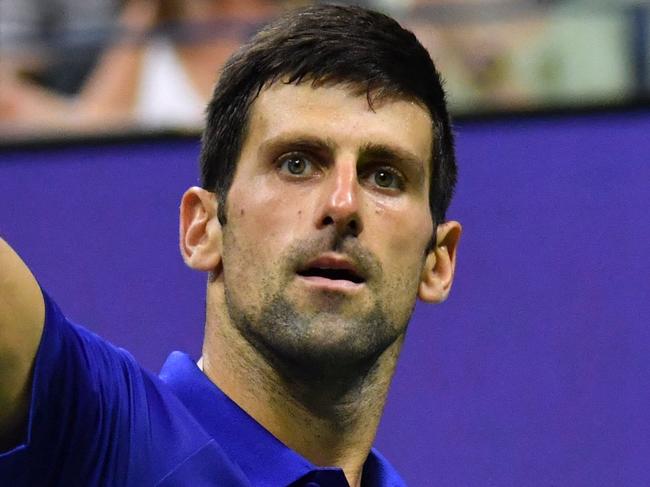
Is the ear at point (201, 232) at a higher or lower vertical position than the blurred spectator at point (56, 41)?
higher

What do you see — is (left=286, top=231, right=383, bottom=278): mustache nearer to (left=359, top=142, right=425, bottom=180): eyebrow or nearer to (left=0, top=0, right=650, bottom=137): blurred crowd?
(left=359, top=142, right=425, bottom=180): eyebrow

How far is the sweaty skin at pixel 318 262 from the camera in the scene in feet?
5.37

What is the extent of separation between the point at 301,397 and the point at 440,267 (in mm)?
329

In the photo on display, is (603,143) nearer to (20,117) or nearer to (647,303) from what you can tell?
(647,303)

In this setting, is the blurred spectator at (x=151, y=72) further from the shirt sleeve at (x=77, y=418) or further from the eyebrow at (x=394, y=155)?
the shirt sleeve at (x=77, y=418)

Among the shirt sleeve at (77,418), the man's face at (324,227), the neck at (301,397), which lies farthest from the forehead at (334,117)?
the shirt sleeve at (77,418)

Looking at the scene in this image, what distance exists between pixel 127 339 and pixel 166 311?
0.34ft

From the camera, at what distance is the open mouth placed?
1.64 metres

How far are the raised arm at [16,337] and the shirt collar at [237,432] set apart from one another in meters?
0.33

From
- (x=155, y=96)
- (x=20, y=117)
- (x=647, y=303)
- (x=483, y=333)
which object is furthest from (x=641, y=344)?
(x=20, y=117)

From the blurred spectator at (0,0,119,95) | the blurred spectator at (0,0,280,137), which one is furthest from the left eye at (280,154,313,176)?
the blurred spectator at (0,0,119,95)

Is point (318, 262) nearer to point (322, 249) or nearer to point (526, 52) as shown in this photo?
point (322, 249)

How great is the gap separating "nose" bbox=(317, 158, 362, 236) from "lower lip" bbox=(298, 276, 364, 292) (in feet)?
0.19

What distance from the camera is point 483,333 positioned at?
297 cm
